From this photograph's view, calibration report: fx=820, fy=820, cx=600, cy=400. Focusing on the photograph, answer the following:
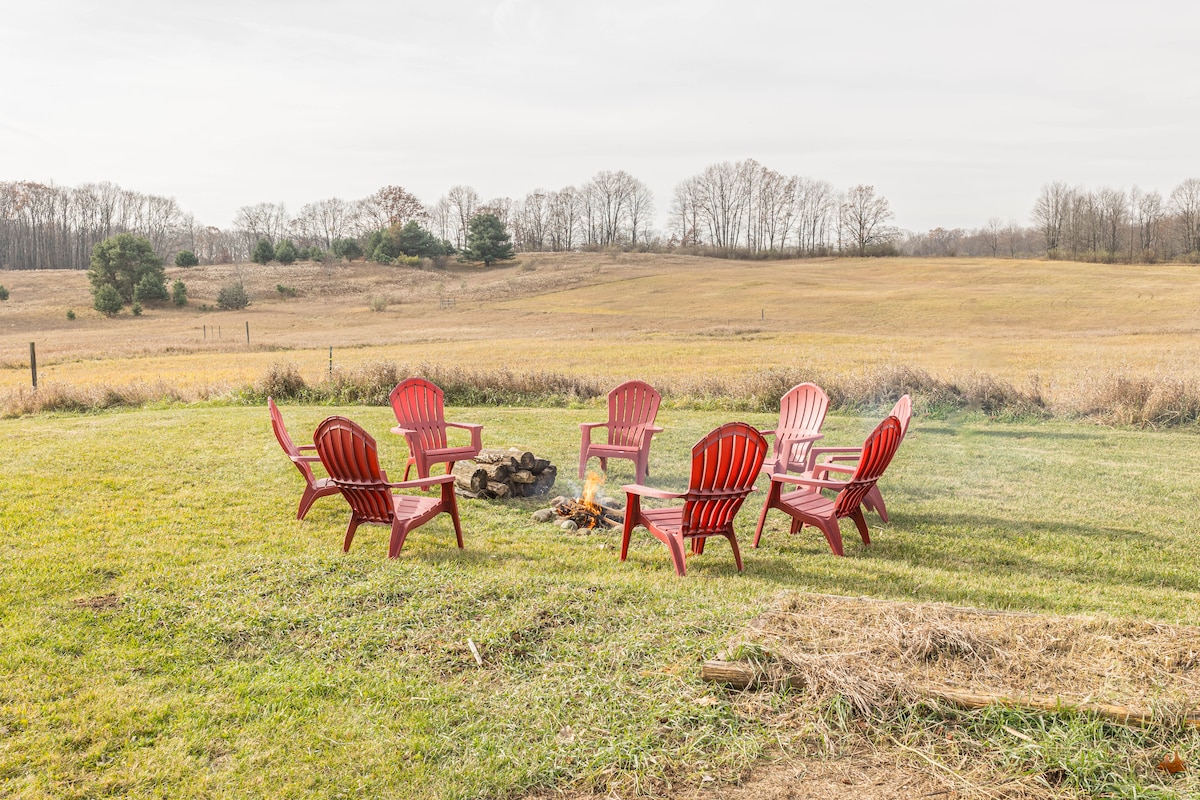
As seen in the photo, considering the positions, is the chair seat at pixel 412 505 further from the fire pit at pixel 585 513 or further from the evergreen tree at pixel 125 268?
the evergreen tree at pixel 125 268

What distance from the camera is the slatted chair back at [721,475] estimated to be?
17.2ft

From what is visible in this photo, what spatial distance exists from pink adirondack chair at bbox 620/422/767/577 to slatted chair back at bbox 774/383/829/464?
87.1 inches

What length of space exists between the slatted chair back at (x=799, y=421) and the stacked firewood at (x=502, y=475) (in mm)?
2226

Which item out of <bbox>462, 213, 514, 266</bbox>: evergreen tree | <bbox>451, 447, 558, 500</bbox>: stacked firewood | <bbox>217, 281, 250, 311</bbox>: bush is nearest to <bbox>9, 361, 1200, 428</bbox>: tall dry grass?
<bbox>451, 447, 558, 500</bbox>: stacked firewood

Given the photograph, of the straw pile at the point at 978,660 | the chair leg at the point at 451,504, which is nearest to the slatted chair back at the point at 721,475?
the straw pile at the point at 978,660

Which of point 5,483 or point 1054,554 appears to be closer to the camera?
point 1054,554

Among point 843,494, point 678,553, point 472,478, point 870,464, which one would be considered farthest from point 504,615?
point 472,478

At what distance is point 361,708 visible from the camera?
3.35 meters

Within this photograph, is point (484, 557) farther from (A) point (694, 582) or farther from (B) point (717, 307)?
(B) point (717, 307)

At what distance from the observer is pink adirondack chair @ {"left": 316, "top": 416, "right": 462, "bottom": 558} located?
18.0 ft

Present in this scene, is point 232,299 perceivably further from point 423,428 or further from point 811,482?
point 811,482

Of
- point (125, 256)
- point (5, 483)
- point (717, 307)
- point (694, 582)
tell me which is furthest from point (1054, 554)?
point (125, 256)

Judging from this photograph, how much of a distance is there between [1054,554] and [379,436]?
7.81 meters

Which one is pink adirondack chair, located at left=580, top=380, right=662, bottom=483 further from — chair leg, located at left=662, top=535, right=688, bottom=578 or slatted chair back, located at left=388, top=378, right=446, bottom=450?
chair leg, located at left=662, top=535, right=688, bottom=578
